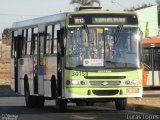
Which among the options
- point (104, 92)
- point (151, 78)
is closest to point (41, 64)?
point (104, 92)

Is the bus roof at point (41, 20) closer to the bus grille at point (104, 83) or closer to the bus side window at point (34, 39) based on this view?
the bus side window at point (34, 39)

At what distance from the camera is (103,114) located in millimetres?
22328

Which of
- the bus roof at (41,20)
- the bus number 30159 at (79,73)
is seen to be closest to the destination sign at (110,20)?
the bus roof at (41,20)

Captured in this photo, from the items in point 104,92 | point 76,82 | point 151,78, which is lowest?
point 151,78

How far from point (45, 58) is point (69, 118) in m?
4.39

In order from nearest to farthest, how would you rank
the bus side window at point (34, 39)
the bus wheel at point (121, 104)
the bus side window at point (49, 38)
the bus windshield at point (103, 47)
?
the bus windshield at point (103, 47) < the bus side window at point (49, 38) < the bus wheel at point (121, 104) < the bus side window at point (34, 39)

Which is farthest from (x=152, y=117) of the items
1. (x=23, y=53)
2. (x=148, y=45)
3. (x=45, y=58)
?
(x=148, y=45)

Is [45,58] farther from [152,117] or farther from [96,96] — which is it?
[152,117]

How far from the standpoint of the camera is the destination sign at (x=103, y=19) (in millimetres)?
22484

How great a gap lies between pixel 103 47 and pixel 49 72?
2.57 meters

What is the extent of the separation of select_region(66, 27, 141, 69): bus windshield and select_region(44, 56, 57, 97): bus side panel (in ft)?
4.30

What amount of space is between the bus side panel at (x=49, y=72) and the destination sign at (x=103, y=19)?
161 cm

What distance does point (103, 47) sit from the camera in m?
22.4

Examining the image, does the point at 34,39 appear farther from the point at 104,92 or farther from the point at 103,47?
the point at 104,92
